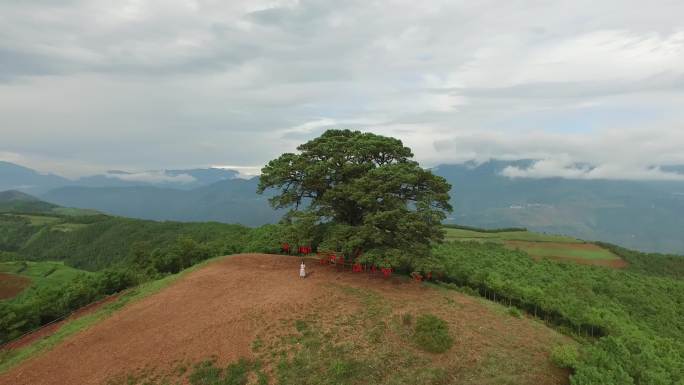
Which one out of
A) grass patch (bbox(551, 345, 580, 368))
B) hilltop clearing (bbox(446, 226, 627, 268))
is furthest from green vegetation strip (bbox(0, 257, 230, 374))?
hilltop clearing (bbox(446, 226, 627, 268))

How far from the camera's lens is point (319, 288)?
27938 millimetres

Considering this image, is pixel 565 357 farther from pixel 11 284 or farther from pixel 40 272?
pixel 40 272

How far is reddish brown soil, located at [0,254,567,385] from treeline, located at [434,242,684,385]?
240 centimetres

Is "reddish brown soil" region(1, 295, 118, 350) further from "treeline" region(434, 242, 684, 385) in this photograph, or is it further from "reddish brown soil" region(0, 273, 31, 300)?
"reddish brown soil" region(0, 273, 31, 300)

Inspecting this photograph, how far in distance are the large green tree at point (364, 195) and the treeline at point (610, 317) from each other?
238 inches

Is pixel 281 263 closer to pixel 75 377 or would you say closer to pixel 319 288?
pixel 319 288

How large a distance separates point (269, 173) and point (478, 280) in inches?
925

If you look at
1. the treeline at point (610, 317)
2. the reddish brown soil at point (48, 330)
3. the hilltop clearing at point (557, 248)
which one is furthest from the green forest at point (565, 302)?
the hilltop clearing at point (557, 248)

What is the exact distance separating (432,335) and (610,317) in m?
21.8

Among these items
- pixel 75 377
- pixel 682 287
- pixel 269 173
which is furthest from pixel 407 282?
pixel 682 287

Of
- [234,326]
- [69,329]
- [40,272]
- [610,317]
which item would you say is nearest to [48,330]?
[69,329]

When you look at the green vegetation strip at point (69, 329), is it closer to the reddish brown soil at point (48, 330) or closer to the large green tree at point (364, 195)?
the reddish brown soil at point (48, 330)

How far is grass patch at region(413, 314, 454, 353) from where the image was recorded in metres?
20.9

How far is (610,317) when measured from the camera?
32250 mm
